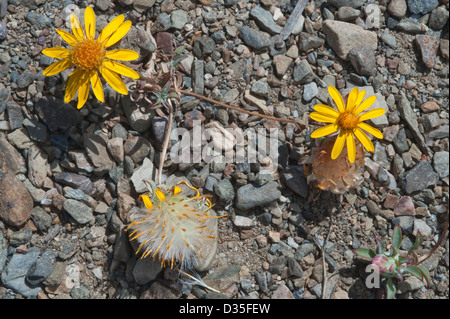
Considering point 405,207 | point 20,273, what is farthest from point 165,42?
point 405,207

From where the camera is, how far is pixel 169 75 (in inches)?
133

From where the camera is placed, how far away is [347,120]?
3.17 metres

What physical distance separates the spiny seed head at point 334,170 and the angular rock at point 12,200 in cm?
227

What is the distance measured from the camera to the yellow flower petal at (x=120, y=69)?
10.2 ft

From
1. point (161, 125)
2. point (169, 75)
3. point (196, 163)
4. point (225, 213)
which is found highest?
point (169, 75)

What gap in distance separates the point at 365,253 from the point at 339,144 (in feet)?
3.23

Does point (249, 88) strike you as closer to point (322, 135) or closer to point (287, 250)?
point (322, 135)

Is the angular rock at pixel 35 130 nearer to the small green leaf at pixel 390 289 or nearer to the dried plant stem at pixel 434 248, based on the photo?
the small green leaf at pixel 390 289

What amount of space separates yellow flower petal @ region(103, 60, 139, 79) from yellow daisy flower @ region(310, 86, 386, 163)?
137 centimetres

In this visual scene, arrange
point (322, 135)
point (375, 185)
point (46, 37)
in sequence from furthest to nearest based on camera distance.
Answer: point (375, 185)
point (46, 37)
point (322, 135)

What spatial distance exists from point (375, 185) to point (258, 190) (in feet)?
3.42

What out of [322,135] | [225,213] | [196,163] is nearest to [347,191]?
[322,135]

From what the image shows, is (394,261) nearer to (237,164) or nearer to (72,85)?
(237,164)

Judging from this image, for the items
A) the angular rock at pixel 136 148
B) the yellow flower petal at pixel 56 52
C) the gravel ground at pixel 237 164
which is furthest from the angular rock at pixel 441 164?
the yellow flower petal at pixel 56 52
